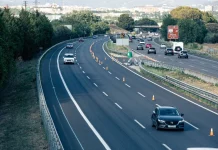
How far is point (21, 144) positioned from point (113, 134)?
485cm

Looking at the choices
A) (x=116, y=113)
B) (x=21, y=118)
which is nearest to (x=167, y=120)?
(x=116, y=113)

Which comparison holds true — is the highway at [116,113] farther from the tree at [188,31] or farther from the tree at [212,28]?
the tree at [212,28]

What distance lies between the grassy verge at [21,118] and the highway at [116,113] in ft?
3.95

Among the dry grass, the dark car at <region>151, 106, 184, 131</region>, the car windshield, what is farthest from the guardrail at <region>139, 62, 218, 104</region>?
the dark car at <region>151, 106, 184, 131</region>

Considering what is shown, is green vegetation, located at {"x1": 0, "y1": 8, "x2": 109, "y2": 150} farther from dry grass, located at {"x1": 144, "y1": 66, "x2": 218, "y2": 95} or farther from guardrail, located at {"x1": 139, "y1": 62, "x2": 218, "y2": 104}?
dry grass, located at {"x1": 144, "y1": 66, "x2": 218, "y2": 95}

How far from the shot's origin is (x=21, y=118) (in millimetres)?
36812

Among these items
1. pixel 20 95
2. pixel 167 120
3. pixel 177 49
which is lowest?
pixel 177 49

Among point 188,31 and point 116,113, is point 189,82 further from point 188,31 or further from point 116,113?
point 188,31

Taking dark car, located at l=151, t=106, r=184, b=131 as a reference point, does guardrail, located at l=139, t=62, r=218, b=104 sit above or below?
below

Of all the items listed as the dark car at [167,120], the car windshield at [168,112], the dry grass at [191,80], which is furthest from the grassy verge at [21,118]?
the dry grass at [191,80]

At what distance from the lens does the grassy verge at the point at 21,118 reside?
2809 centimetres

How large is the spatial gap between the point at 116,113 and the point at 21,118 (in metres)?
6.72

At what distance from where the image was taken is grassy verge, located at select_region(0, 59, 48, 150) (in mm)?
28094

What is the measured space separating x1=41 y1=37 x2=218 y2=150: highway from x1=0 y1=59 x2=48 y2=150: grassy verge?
1204mm
